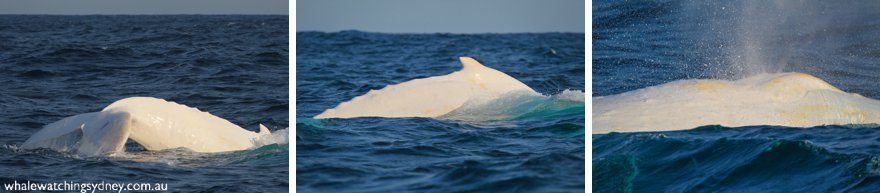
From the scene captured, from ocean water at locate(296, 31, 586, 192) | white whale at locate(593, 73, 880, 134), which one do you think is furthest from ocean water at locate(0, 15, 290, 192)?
white whale at locate(593, 73, 880, 134)

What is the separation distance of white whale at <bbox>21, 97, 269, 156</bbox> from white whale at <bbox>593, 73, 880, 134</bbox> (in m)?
4.22

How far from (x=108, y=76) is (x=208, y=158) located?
315 inches

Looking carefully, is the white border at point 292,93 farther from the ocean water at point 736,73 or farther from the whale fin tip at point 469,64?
the whale fin tip at point 469,64

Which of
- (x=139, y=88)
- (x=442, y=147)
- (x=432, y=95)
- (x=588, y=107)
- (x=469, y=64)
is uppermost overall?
(x=469, y=64)

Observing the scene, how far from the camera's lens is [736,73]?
46.3 ft

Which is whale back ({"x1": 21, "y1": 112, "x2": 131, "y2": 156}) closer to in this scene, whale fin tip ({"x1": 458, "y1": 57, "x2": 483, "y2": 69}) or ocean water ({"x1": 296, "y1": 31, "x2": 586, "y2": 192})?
ocean water ({"x1": 296, "y1": 31, "x2": 586, "y2": 192})

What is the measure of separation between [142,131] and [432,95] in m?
3.27

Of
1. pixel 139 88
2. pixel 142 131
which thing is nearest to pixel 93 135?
pixel 142 131

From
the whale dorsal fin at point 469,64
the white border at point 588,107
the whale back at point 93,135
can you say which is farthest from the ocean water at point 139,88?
the white border at point 588,107

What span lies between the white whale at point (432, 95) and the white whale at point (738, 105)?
180 cm

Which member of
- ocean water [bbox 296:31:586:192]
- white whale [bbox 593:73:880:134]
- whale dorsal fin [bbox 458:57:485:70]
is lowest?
ocean water [bbox 296:31:586:192]

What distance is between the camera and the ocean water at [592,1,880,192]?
9.40 meters

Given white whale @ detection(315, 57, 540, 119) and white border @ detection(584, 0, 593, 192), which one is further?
white whale @ detection(315, 57, 540, 119)

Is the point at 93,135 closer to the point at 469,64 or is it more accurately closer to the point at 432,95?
the point at 432,95
